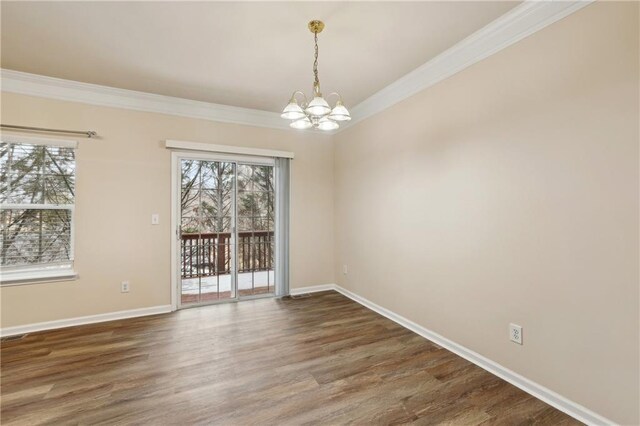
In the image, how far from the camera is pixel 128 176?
3.46 meters

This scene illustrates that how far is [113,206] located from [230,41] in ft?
7.88

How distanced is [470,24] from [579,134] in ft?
3.78

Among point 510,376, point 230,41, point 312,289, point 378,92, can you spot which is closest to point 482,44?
point 378,92

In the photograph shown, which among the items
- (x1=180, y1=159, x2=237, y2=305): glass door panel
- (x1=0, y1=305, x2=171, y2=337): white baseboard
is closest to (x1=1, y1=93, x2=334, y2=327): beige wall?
(x1=0, y1=305, x2=171, y2=337): white baseboard

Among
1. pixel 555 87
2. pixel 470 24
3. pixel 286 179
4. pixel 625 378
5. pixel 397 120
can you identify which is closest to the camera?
pixel 625 378

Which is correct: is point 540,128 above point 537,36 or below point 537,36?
below

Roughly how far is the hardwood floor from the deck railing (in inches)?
35.0

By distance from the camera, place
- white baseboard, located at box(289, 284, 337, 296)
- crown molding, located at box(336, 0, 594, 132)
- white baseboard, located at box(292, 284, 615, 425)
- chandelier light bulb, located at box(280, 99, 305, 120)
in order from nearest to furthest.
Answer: white baseboard, located at box(292, 284, 615, 425), crown molding, located at box(336, 0, 594, 132), chandelier light bulb, located at box(280, 99, 305, 120), white baseboard, located at box(289, 284, 337, 296)

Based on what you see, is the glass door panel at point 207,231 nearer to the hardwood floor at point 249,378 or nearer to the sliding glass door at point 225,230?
the sliding glass door at point 225,230

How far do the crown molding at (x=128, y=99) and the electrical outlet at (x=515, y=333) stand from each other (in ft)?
11.9

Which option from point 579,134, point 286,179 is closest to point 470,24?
point 579,134

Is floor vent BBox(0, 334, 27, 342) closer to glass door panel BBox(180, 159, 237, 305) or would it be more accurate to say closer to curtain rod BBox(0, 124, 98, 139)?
glass door panel BBox(180, 159, 237, 305)

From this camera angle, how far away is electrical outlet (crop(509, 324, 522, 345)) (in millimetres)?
2090

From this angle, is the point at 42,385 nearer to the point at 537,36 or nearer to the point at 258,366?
the point at 258,366
